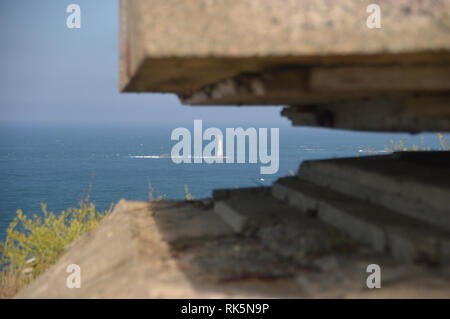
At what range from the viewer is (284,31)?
2.08 m

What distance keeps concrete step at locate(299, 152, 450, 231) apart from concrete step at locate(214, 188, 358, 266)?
0.44 m

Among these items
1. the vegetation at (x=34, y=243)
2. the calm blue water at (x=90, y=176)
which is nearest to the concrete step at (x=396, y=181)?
the vegetation at (x=34, y=243)

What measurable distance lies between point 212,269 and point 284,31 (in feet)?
4.57

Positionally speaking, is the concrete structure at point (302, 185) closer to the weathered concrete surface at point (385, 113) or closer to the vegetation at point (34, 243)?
the weathered concrete surface at point (385, 113)

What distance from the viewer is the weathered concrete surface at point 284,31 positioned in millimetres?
2059

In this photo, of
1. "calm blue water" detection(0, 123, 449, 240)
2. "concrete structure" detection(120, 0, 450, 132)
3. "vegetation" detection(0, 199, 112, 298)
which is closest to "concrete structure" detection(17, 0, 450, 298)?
"concrete structure" detection(120, 0, 450, 132)

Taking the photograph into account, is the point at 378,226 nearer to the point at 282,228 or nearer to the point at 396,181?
the point at 396,181

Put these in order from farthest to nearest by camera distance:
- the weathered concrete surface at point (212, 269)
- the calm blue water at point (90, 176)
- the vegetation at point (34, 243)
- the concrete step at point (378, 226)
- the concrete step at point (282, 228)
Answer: the calm blue water at point (90, 176) → the vegetation at point (34, 243) → the concrete step at point (282, 228) → the concrete step at point (378, 226) → the weathered concrete surface at point (212, 269)

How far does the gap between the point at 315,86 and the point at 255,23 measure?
1.68 ft

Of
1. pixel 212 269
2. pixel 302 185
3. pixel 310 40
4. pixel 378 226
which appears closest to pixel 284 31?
pixel 310 40

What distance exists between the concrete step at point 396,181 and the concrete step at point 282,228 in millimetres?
441

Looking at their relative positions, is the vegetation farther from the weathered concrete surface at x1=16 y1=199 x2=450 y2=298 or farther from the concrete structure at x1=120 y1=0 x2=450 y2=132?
the concrete structure at x1=120 y1=0 x2=450 y2=132
